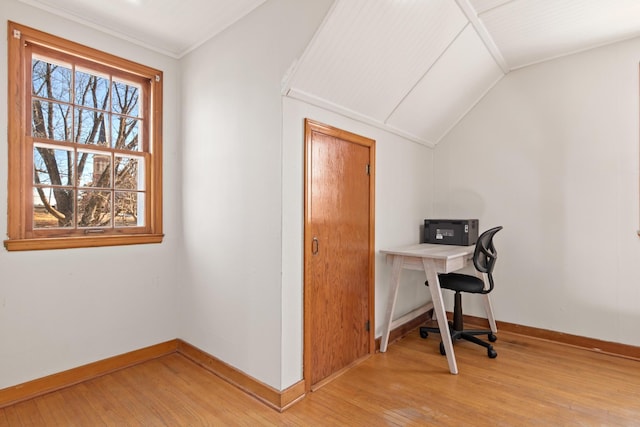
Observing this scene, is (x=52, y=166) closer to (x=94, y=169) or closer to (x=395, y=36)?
(x=94, y=169)

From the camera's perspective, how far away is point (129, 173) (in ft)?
8.83

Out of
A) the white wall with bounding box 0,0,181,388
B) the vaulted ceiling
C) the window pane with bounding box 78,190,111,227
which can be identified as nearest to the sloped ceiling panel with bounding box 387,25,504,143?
the vaulted ceiling

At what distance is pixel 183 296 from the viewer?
2.82 metres

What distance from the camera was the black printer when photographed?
3154 millimetres

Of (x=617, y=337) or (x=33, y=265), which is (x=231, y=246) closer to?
(x=33, y=265)

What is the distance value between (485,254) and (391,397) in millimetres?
1361

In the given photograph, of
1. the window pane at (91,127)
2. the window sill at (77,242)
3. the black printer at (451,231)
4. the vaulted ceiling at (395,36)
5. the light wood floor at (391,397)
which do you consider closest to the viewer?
the light wood floor at (391,397)

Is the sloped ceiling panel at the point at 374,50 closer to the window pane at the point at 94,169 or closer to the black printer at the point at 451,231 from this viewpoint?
the black printer at the point at 451,231

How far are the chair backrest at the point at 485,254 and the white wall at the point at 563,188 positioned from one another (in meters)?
0.70

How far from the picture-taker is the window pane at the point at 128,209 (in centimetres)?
263

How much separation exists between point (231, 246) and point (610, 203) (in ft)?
10.4

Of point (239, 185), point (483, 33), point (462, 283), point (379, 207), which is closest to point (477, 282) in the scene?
point (462, 283)

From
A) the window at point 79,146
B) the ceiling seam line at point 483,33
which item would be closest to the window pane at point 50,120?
the window at point 79,146

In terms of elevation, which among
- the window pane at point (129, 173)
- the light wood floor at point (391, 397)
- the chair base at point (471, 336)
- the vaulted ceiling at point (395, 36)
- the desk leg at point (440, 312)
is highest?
the vaulted ceiling at point (395, 36)
